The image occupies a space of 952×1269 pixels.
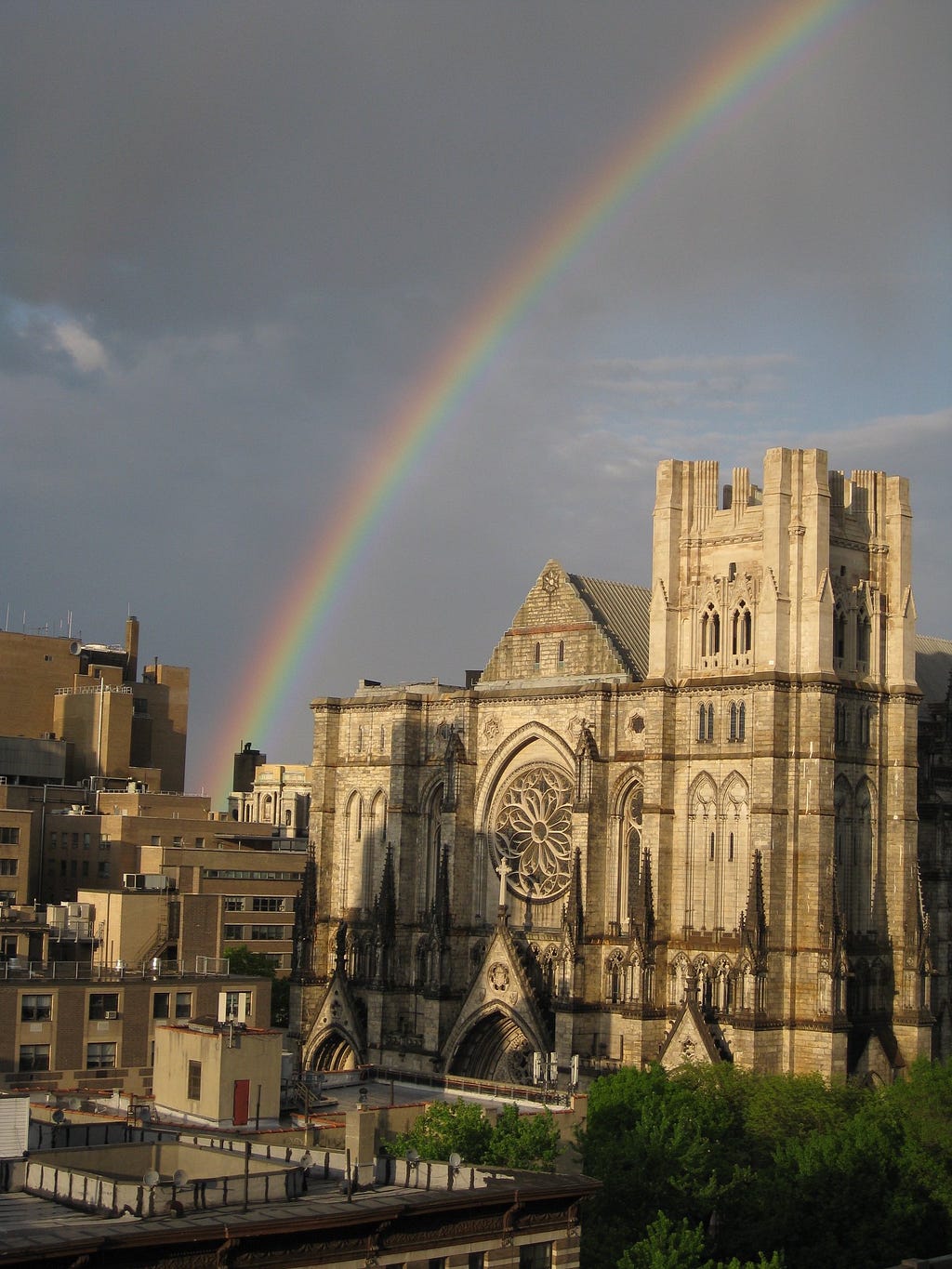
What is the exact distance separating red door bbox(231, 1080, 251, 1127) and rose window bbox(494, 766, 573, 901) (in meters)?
39.6

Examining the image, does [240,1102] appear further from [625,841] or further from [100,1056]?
[625,841]

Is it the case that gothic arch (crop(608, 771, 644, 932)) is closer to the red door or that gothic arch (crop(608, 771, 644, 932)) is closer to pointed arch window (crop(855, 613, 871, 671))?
pointed arch window (crop(855, 613, 871, 671))

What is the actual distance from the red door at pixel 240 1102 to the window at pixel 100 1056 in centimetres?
2285

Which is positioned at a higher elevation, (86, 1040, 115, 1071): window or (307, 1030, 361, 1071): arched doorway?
(86, 1040, 115, 1071): window

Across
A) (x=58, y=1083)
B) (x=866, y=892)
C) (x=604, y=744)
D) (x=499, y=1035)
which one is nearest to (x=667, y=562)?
(x=604, y=744)

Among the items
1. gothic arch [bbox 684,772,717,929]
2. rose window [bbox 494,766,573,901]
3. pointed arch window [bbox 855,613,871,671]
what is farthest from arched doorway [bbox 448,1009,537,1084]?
pointed arch window [bbox 855,613,871,671]

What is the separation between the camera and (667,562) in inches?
3861

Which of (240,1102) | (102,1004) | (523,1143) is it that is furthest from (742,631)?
(240,1102)

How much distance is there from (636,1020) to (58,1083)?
84.1 feet

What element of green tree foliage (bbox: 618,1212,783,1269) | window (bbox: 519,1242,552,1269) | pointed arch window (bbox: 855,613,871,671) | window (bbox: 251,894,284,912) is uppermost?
pointed arch window (bbox: 855,613,871,671)

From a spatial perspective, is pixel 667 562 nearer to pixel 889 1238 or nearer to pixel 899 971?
pixel 899 971

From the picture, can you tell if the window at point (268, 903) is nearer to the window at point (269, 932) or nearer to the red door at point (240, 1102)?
the window at point (269, 932)

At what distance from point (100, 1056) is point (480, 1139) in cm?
2761

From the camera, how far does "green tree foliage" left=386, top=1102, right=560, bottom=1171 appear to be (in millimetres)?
61597
